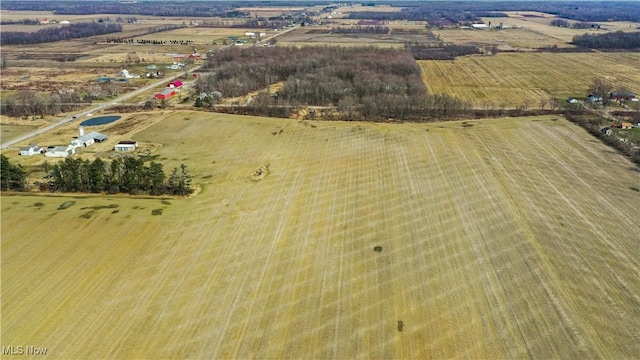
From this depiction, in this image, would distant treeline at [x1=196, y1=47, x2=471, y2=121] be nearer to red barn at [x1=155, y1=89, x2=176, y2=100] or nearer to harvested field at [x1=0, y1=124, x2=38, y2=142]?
red barn at [x1=155, y1=89, x2=176, y2=100]

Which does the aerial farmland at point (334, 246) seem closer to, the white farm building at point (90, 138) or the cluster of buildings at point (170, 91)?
the white farm building at point (90, 138)

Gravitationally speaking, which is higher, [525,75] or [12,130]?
[525,75]

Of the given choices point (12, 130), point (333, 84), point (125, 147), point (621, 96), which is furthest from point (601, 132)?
point (12, 130)

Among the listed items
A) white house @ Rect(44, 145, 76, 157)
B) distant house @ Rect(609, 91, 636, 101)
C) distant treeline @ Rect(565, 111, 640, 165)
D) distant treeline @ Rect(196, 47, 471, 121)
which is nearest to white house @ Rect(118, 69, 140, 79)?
distant treeline @ Rect(196, 47, 471, 121)

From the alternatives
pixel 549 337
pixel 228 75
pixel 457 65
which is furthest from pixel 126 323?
pixel 457 65

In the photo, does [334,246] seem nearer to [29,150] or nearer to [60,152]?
[60,152]

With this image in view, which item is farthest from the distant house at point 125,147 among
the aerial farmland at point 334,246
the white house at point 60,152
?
the white house at point 60,152
